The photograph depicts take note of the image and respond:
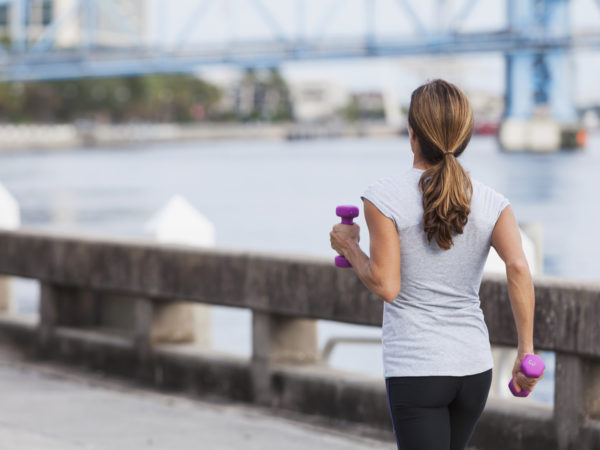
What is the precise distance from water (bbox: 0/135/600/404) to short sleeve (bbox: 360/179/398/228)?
7.94 m

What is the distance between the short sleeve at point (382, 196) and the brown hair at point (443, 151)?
0.08m

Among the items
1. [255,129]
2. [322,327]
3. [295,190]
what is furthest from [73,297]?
[255,129]

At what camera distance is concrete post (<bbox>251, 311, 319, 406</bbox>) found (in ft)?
19.2

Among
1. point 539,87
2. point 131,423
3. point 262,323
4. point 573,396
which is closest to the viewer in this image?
point 573,396

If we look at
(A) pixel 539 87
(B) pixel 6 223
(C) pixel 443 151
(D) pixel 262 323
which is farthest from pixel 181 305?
(A) pixel 539 87

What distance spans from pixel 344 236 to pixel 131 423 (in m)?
2.77

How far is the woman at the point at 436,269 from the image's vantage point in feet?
9.11

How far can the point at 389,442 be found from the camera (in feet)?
16.8

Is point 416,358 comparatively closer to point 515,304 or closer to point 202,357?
point 515,304

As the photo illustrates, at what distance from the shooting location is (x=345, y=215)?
2.99 metres

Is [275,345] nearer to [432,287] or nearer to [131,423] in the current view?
[131,423]

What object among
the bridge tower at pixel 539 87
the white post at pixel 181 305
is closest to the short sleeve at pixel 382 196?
the white post at pixel 181 305

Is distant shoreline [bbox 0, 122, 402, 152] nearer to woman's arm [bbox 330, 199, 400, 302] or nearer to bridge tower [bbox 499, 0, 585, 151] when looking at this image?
bridge tower [bbox 499, 0, 585, 151]

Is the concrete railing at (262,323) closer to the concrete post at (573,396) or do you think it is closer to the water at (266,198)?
the concrete post at (573,396)
